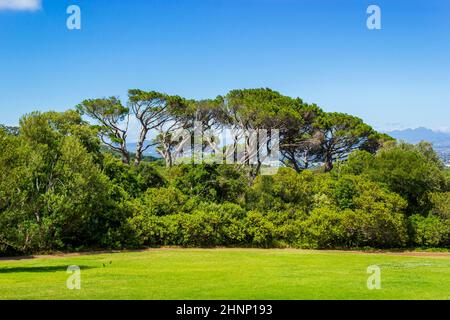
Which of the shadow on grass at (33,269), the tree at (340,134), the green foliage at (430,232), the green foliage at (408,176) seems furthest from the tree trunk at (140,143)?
the shadow on grass at (33,269)

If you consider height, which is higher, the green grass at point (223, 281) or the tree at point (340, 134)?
the tree at point (340, 134)

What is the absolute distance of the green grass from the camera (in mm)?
12992

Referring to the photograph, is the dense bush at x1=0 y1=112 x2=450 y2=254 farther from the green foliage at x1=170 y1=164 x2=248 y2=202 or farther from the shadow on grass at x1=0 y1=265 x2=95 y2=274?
the shadow on grass at x1=0 y1=265 x2=95 y2=274

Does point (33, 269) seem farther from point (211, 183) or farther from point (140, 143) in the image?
point (140, 143)

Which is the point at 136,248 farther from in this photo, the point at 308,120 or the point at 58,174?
the point at 308,120

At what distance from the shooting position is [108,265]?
21.7 m

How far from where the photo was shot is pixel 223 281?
15.6 m

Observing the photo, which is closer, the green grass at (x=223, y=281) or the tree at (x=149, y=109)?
the green grass at (x=223, y=281)

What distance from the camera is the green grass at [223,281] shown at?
13.0 metres

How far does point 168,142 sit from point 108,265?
34.6 m

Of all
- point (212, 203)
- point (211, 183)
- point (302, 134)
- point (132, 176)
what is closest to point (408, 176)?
point (212, 203)

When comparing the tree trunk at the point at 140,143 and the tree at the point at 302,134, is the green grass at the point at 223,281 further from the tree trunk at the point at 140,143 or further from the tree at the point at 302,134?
the tree at the point at 302,134
